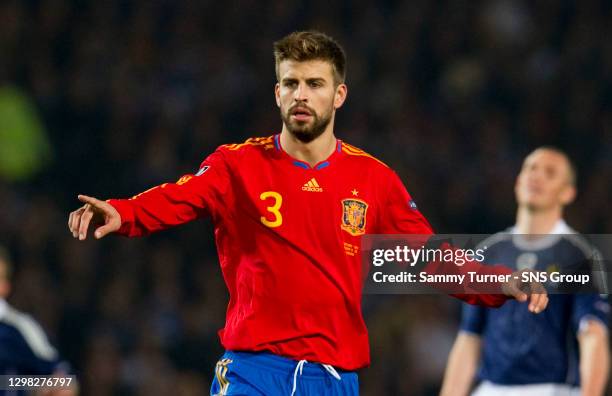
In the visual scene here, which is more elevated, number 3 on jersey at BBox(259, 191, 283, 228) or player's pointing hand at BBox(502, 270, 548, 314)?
number 3 on jersey at BBox(259, 191, 283, 228)

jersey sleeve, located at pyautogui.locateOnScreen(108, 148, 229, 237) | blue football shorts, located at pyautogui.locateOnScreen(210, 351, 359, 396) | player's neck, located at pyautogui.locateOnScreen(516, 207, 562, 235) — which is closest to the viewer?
jersey sleeve, located at pyautogui.locateOnScreen(108, 148, 229, 237)

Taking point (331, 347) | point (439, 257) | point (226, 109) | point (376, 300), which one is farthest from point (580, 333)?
point (226, 109)

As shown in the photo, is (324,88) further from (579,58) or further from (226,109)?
(579,58)

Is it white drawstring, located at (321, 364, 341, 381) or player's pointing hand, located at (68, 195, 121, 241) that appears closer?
player's pointing hand, located at (68, 195, 121, 241)

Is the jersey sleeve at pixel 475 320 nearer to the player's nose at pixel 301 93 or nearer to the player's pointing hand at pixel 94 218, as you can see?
the player's nose at pixel 301 93

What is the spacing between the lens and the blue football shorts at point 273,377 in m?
4.37

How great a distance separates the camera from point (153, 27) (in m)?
11.3

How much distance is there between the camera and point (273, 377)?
4383 millimetres

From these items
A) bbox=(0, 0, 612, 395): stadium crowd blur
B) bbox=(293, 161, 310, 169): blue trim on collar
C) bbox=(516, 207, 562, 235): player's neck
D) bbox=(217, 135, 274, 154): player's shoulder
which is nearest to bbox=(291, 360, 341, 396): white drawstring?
bbox=(293, 161, 310, 169): blue trim on collar

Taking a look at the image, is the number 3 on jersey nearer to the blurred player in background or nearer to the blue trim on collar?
the blue trim on collar

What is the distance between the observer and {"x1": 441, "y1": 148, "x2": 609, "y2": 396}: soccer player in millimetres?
5879

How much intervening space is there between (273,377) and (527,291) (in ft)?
3.31

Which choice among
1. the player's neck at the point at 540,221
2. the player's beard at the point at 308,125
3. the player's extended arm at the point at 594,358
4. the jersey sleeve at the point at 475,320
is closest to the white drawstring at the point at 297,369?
the player's beard at the point at 308,125

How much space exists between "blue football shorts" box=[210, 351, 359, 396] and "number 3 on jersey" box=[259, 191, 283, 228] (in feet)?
1.64
